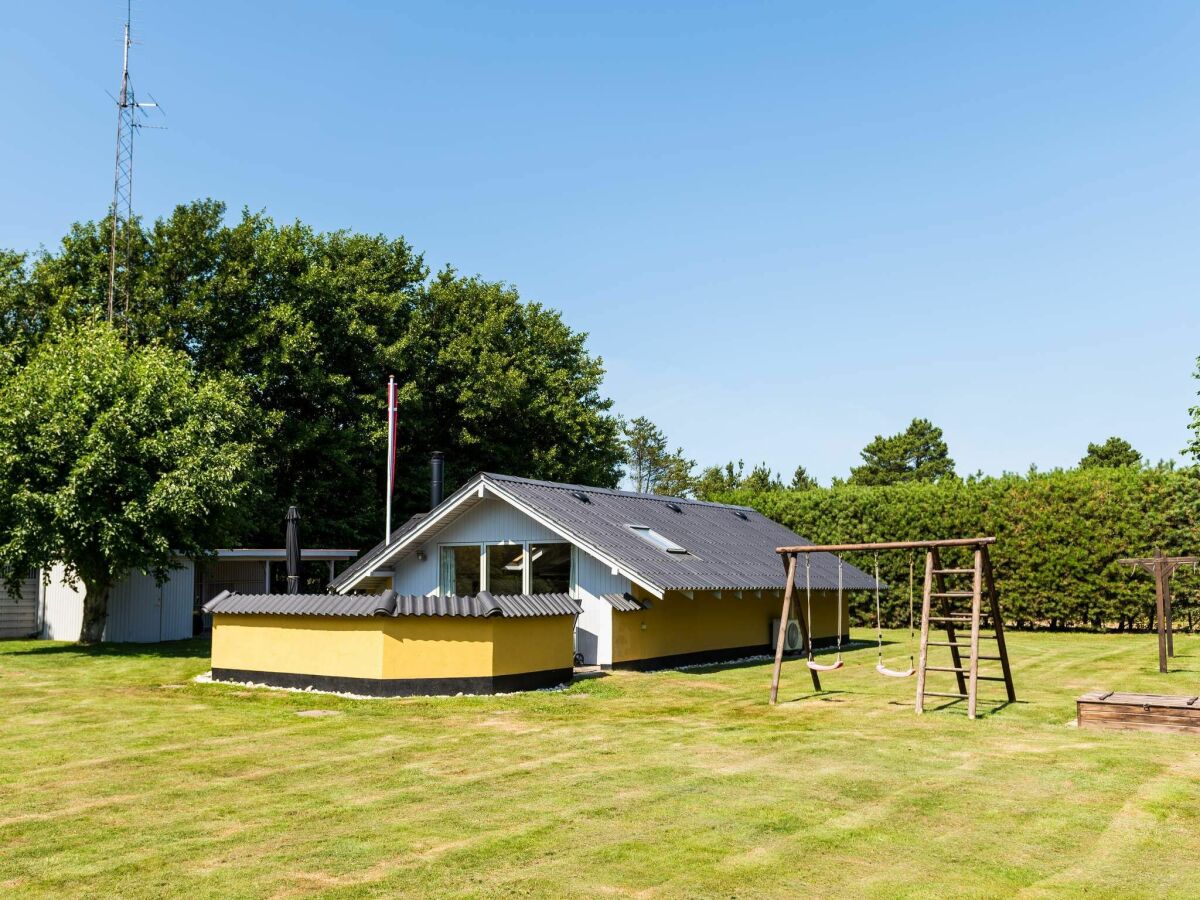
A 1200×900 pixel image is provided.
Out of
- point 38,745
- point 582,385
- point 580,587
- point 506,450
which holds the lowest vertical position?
point 38,745

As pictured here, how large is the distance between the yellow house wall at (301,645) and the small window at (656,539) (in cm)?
770

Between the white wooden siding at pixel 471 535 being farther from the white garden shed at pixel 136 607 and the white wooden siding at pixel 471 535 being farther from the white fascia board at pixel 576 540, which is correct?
the white garden shed at pixel 136 607

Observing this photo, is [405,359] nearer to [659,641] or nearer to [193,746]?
[659,641]

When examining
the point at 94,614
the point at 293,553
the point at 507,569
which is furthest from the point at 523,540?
the point at 94,614

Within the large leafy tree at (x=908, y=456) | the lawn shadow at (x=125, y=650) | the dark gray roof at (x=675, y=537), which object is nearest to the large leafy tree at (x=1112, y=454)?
the large leafy tree at (x=908, y=456)

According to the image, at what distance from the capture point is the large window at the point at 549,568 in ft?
70.0

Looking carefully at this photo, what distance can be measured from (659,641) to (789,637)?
13.7ft

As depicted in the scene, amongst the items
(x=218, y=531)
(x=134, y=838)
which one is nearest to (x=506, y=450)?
(x=218, y=531)

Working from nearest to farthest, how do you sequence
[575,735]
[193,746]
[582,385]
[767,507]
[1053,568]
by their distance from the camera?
[193,746] < [575,735] < [1053,568] < [767,507] < [582,385]

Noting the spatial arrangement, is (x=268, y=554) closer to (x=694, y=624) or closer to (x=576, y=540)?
(x=576, y=540)

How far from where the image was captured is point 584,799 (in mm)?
9016

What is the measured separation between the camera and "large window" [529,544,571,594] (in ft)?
70.0

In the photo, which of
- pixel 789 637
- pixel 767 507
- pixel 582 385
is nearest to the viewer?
pixel 789 637

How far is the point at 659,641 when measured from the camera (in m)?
21.0
